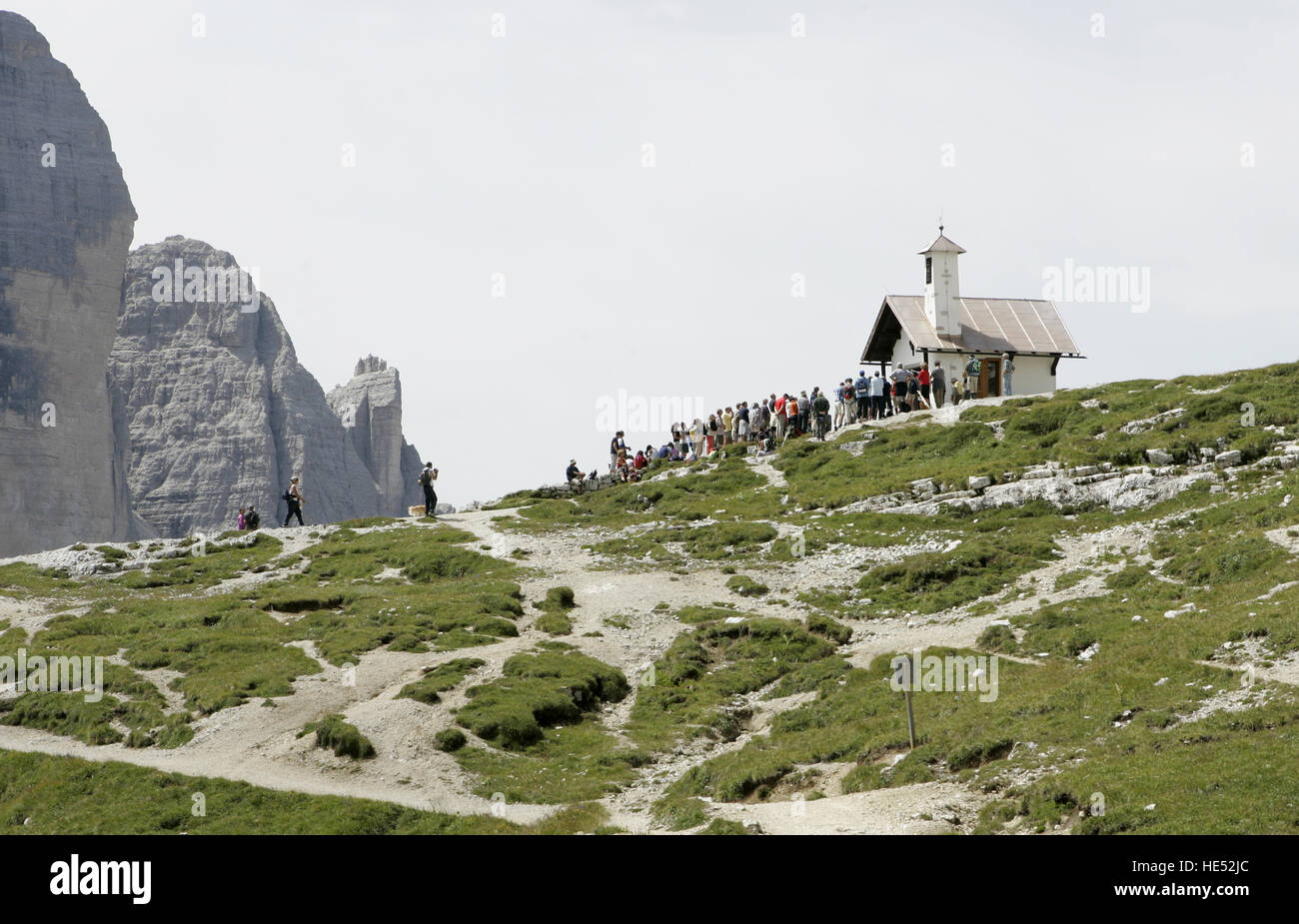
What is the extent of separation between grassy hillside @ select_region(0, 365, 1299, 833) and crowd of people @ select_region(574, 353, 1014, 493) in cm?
727

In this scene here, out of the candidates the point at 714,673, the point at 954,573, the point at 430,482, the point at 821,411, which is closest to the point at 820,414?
the point at 821,411

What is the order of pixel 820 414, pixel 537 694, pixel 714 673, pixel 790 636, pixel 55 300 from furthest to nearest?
pixel 55 300 → pixel 820 414 → pixel 790 636 → pixel 714 673 → pixel 537 694

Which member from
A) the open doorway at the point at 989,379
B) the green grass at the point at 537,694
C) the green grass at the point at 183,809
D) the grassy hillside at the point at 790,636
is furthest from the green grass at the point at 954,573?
the open doorway at the point at 989,379

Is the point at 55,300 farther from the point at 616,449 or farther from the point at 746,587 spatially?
the point at 746,587

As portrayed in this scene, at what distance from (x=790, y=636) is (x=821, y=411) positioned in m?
31.4

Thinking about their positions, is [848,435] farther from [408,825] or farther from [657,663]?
[408,825]

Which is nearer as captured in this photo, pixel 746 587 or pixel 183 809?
pixel 183 809

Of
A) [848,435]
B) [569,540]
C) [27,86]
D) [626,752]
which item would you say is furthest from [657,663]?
[27,86]

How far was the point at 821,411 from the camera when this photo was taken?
227ft

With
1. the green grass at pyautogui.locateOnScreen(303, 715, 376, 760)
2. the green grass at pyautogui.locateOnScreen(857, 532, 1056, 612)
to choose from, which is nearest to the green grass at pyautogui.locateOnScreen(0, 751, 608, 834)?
the green grass at pyautogui.locateOnScreen(303, 715, 376, 760)

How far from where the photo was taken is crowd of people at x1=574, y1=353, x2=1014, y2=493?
7031 cm

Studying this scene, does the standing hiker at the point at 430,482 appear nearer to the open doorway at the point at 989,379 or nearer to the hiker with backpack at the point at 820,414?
the hiker with backpack at the point at 820,414

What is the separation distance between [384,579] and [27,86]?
143m

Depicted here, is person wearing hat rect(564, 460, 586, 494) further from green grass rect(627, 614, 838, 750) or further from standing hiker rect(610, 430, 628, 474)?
green grass rect(627, 614, 838, 750)
